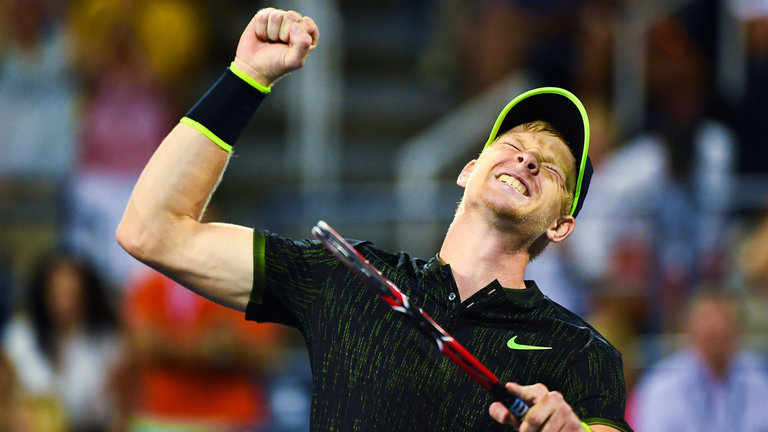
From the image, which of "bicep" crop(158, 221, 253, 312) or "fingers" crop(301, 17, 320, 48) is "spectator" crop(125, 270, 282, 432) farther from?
"fingers" crop(301, 17, 320, 48)

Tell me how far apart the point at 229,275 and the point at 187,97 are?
5.27 metres

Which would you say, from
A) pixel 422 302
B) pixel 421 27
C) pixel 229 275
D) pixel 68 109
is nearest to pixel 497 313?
pixel 422 302

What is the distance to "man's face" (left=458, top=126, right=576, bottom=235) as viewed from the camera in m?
3.27

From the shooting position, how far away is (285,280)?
10.3ft

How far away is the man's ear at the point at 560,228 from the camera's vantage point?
11.1 ft

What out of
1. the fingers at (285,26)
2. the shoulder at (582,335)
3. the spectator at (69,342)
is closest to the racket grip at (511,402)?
the shoulder at (582,335)

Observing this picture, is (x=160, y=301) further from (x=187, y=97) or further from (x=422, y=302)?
(x=422, y=302)

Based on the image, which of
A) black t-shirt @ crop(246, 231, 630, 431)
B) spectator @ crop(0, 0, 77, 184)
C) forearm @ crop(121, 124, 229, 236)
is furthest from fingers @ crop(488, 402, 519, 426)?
spectator @ crop(0, 0, 77, 184)

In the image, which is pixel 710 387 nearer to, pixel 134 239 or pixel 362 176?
pixel 362 176

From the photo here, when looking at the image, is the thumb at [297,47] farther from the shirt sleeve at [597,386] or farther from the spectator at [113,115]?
the spectator at [113,115]

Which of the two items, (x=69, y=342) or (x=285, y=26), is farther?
(x=69, y=342)

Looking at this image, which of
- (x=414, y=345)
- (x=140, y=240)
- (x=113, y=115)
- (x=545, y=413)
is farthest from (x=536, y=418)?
(x=113, y=115)

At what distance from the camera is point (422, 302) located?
10.3 feet

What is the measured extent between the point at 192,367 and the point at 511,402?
3598 millimetres
